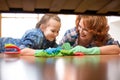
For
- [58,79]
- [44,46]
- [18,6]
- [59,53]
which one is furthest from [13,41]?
[58,79]

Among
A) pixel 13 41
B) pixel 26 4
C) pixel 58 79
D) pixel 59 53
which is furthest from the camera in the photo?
pixel 13 41

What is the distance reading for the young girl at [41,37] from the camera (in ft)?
5.21

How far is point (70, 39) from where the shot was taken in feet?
5.95

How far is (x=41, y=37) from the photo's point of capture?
165 cm

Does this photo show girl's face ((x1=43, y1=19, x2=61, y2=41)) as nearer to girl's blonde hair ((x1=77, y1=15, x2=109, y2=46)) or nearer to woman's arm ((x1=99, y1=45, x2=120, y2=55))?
girl's blonde hair ((x1=77, y1=15, x2=109, y2=46))

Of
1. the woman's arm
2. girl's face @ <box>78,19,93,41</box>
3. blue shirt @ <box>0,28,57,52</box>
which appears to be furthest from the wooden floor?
girl's face @ <box>78,19,93,41</box>

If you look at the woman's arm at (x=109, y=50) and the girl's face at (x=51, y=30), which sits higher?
the girl's face at (x=51, y=30)

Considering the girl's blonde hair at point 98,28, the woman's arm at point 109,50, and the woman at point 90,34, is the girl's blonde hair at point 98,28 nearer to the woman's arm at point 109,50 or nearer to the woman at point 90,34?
the woman at point 90,34

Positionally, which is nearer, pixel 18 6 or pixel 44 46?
pixel 18 6

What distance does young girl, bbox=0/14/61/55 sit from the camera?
62.5 inches

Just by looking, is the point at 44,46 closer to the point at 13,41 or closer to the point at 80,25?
the point at 13,41

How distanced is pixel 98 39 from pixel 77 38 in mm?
163

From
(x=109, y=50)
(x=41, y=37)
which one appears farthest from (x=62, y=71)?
(x=41, y=37)

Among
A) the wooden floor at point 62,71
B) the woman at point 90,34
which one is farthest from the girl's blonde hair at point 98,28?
the wooden floor at point 62,71
